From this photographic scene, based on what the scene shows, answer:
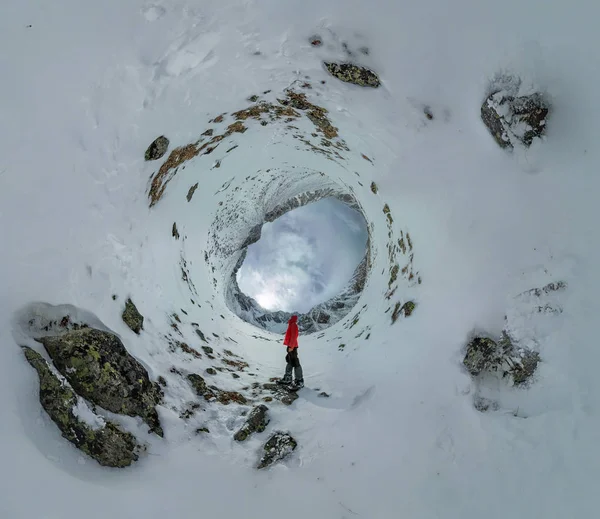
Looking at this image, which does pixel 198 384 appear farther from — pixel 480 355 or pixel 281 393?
pixel 480 355

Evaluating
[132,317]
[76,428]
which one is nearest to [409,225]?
[132,317]

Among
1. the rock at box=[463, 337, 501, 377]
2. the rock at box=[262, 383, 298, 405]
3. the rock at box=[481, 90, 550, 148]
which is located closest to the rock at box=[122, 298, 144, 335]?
the rock at box=[262, 383, 298, 405]

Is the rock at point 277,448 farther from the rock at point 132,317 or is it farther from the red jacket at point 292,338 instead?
the rock at point 132,317

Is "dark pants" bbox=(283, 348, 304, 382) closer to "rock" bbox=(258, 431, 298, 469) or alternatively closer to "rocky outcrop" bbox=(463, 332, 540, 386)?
"rock" bbox=(258, 431, 298, 469)

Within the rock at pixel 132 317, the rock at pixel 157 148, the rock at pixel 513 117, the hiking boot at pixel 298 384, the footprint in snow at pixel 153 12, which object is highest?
the footprint in snow at pixel 153 12

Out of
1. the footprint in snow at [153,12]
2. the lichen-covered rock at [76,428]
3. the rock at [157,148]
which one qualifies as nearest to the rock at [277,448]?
the lichen-covered rock at [76,428]

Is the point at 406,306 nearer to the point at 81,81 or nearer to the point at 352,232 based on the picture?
the point at 81,81

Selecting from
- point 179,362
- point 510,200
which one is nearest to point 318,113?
point 510,200
